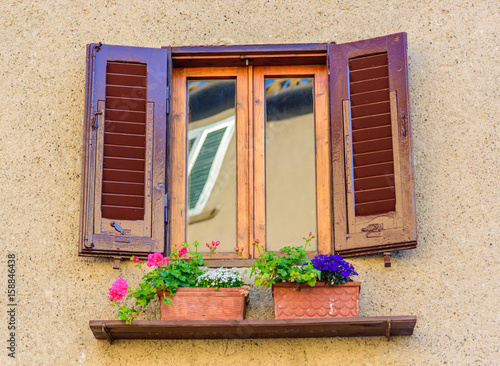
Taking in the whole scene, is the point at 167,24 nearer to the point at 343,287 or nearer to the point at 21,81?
the point at 21,81

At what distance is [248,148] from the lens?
5.70 metres

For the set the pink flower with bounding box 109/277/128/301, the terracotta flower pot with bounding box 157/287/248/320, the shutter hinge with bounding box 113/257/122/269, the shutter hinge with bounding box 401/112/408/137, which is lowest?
the terracotta flower pot with bounding box 157/287/248/320

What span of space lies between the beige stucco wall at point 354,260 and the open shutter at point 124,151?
0.17m

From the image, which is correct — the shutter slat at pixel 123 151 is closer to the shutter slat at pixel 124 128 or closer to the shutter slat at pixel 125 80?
the shutter slat at pixel 124 128

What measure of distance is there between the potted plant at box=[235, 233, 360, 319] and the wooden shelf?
10cm

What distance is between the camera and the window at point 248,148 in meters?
5.35

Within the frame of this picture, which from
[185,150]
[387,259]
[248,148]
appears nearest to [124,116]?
[185,150]

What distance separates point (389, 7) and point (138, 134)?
6.11 ft

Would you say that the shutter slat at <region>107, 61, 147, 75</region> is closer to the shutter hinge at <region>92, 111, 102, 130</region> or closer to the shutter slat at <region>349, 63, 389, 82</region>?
the shutter hinge at <region>92, 111, 102, 130</region>

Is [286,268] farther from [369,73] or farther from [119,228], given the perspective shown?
[369,73]

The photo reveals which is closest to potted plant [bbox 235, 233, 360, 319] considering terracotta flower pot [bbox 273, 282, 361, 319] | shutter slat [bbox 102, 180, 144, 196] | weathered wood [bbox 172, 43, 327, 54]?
terracotta flower pot [bbox 273, 282, 361, 319]

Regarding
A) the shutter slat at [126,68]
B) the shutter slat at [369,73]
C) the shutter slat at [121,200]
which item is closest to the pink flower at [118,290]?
the shutter slat at [121,200]

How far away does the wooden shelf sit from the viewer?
4785mm

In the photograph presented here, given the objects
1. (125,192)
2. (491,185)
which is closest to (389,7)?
(491,185)
